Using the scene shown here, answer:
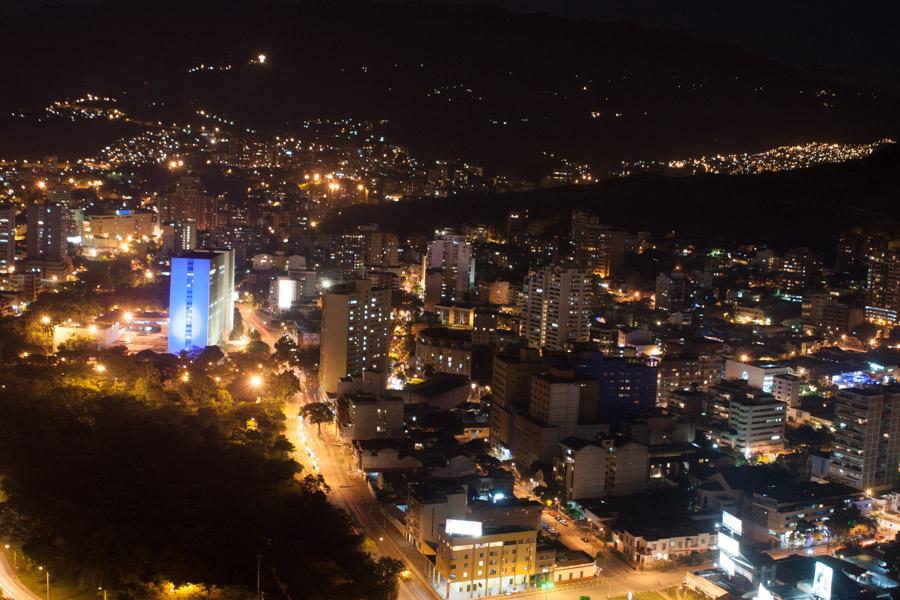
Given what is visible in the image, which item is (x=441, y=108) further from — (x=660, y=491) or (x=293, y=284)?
(x=660, y=491)

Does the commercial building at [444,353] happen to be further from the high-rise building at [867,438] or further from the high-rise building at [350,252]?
the high-rise building at [350,252]

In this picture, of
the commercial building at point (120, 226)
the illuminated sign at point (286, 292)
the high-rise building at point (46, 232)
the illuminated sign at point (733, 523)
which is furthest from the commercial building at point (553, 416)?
the commercial building at point (120, 226)

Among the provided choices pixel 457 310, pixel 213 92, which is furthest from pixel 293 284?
pixel 213 92

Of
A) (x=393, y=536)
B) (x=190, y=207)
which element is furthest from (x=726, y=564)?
(x=190, y=207)

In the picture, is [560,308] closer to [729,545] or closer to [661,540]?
[661,540]

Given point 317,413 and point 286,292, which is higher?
point 286,292

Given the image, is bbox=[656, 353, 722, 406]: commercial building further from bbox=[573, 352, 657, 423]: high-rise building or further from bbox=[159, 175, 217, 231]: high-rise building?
bbox=[159, 175, 217, 231]: high-rise building

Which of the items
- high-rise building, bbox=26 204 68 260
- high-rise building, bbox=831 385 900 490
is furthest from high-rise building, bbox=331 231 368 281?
high-rise building, bbox=831 385 900 490
